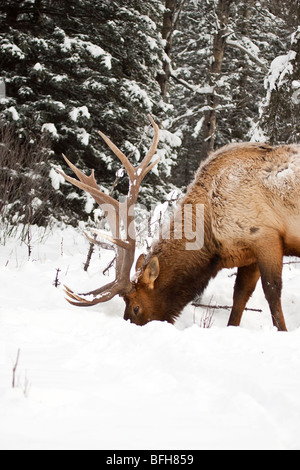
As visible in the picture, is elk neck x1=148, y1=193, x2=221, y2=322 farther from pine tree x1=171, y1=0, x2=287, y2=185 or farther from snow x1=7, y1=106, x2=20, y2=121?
pine tree x1=171, y1=0, x2=287, y2=185

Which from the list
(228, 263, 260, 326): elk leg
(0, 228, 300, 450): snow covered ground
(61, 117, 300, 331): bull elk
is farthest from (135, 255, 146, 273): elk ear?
(228, 263, 260, 326): elk leg

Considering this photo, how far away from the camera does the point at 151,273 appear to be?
382 centimetres

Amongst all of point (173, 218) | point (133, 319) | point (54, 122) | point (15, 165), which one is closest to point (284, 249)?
point (173, 218)

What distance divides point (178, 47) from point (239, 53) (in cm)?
254

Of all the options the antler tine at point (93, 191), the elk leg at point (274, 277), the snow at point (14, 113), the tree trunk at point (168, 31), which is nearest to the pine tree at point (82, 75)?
the snow at point (14, 113)

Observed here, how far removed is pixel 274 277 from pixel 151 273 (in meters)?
1.13

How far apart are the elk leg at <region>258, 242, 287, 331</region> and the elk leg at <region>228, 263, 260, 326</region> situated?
538 mm

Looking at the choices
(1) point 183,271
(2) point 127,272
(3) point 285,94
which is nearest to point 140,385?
(2) point 127,272

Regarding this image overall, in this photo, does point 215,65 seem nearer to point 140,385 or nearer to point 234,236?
point 234,236

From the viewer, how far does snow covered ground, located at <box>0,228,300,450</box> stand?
141cm

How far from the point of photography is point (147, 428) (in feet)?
4.81

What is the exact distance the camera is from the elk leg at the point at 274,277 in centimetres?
369
